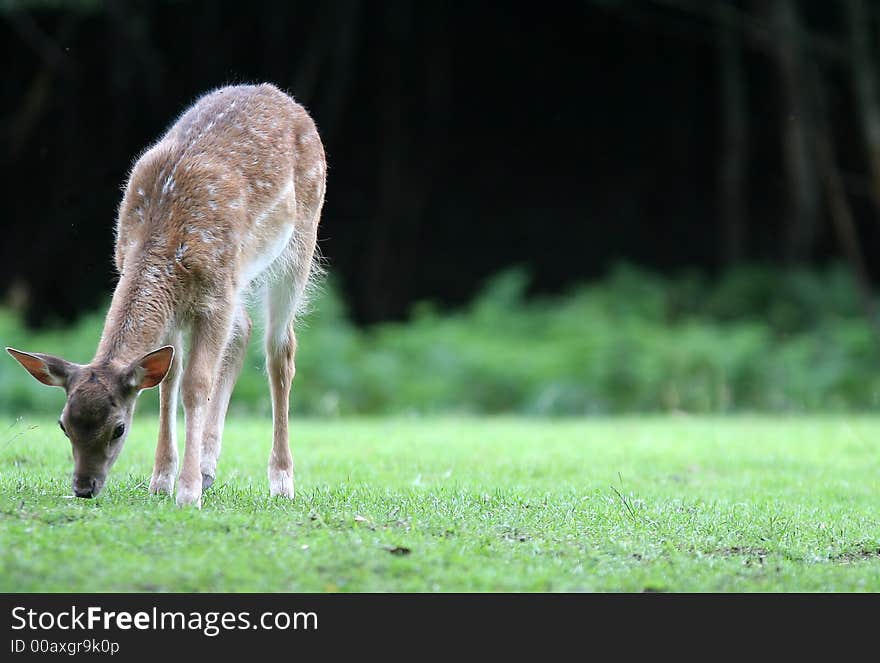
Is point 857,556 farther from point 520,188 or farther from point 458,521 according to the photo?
point 520,188

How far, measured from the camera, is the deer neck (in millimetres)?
6328

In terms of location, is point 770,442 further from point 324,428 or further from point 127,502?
point 127,502

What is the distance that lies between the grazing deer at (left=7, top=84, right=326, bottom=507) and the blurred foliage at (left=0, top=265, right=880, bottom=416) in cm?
641

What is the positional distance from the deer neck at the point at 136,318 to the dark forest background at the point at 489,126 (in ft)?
29.8

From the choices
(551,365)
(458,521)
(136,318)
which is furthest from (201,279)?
(551,365)

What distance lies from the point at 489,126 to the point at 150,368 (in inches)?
604

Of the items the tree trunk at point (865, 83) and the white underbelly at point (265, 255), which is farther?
the tree trunk at point (865, 83)

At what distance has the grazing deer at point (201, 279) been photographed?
6.18m

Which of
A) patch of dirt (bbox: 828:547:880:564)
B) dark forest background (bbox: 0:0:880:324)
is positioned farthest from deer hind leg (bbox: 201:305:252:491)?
dark forest background (bbox: 0:0:880:324)

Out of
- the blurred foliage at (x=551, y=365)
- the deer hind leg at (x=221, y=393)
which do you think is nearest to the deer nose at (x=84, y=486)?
the deer hind leg at (x=221, y=393)

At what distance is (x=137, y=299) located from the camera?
6.45 meters

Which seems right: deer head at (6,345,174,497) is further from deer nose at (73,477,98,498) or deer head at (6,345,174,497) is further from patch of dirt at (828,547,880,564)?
patch of dirt at (828,547,880,564)

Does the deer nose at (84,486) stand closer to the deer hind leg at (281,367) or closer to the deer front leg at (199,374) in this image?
the deer front leg at (199,374)
